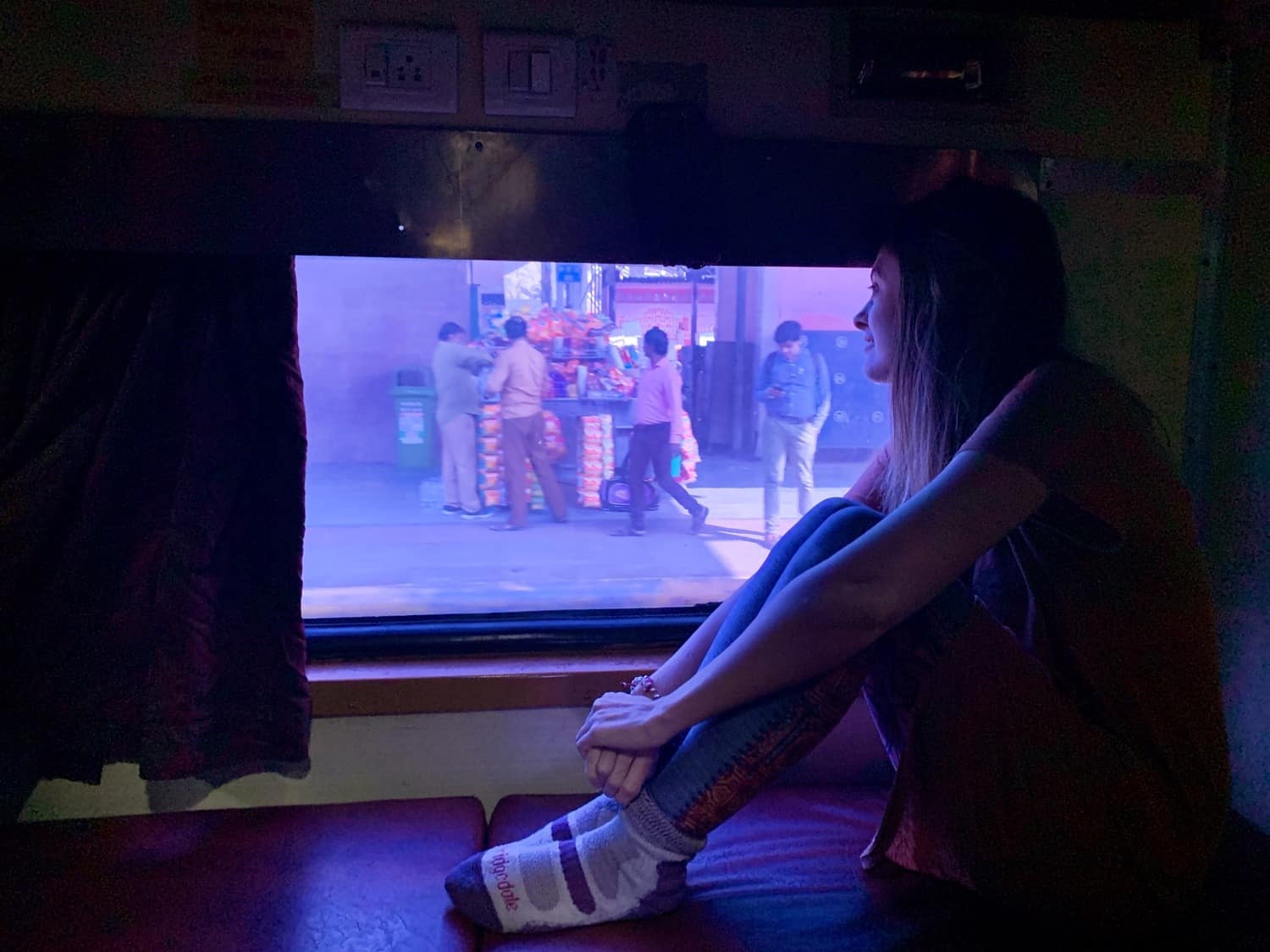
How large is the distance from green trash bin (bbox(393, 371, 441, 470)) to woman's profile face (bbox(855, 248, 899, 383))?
108 centimetres

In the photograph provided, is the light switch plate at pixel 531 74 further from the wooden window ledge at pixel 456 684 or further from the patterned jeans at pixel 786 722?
the wooden window ledge at pixel 456 684

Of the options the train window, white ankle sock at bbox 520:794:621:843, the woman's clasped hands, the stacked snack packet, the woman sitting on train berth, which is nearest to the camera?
the woman sitting on train berth

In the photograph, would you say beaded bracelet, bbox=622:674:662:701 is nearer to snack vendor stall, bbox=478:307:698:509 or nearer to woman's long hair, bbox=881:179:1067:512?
woman's long hair, bbox=881:179:1067:512

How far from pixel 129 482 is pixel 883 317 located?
129 centimetres

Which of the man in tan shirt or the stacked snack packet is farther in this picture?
the stacked snack packet

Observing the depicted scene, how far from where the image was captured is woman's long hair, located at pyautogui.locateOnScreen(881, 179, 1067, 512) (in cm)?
142

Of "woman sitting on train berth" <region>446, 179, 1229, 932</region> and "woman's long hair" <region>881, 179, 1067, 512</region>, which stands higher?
"woman's long hair" <region>881, 179, 1067, 512</region>

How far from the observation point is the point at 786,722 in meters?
1.27

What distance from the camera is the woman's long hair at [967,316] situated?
1.42 metres

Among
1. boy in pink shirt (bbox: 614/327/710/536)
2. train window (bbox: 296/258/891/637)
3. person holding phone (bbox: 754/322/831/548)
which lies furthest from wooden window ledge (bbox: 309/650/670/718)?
person holding phone (bbox: 754/322/831/548)

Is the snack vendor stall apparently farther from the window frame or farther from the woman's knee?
the woman's knee

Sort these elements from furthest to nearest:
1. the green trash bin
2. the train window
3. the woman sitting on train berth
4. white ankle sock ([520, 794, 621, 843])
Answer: the green trash bin, the train window, white ankle sock ([520, 794, 621, 843]), the woman sitting on train berth

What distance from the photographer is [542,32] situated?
1672 millimetres

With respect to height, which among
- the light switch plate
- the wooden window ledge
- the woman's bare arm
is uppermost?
the light switch plate
